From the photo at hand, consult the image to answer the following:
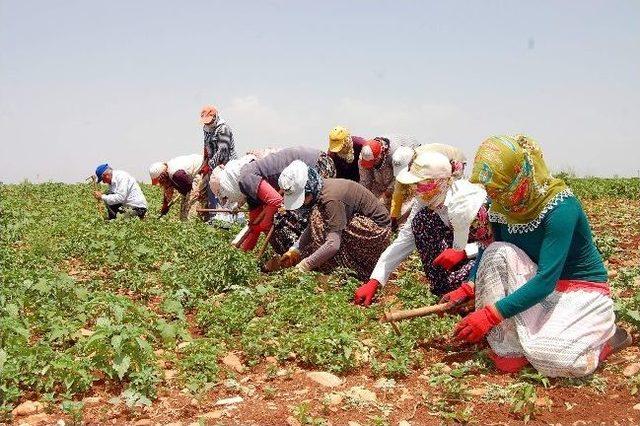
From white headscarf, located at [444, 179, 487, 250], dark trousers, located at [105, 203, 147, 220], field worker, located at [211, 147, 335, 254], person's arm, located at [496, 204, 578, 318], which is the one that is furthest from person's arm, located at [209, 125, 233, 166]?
person's arm, located at [496, 204, 578, 318]

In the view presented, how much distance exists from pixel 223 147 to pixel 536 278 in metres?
6.06

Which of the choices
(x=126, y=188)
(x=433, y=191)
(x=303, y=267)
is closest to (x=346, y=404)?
(x=433, y=191)

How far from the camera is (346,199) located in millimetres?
5461

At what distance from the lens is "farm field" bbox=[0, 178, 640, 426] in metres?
3.24

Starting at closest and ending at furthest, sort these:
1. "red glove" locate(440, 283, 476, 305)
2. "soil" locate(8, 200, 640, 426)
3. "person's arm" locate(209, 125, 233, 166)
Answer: "soil" locate(8, 200, 640, 426) < "red glove" locate(440, 283, 476, 305) < "person's arm" locate(209, 125, 233, 166)

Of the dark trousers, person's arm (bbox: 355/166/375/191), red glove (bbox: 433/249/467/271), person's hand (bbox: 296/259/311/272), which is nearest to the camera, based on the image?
red glove (bbox: 433/249/467/271)

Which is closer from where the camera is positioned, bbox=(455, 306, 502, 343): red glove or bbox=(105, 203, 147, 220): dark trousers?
bbox=(455, 306, 502, 343): red glove

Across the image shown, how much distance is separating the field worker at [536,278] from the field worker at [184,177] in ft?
20.6

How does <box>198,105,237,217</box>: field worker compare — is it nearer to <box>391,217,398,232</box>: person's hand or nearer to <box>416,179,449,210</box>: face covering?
<box>391,217,398,232</box>: person's hand

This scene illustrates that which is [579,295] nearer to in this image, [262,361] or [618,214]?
[262,361]

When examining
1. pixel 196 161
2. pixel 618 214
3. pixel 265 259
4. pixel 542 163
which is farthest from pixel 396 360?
pixel 618 214

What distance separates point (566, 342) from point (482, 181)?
0.91 meters

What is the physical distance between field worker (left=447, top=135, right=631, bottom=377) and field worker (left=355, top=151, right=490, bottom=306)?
0.52m

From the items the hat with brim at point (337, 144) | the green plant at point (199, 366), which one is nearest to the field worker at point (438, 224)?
the green plant at point (199, 366)
